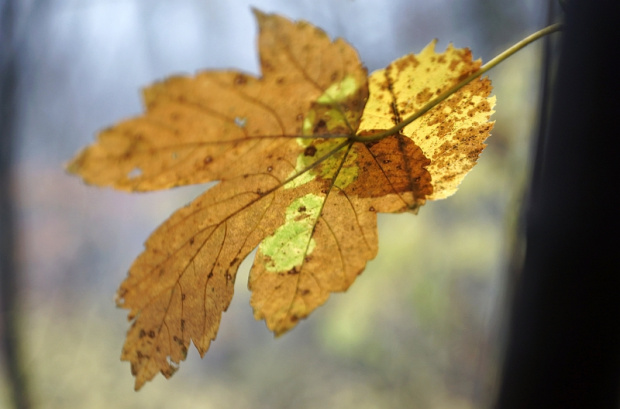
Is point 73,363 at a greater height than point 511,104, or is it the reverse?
point 73,363

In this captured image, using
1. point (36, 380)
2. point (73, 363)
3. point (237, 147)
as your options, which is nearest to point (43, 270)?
point (73, 363)

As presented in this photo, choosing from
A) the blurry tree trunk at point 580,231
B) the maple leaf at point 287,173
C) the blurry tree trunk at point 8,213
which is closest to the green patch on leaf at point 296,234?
the maple leaf at point 287,173

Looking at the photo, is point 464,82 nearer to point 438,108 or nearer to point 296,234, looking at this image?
point 438,108

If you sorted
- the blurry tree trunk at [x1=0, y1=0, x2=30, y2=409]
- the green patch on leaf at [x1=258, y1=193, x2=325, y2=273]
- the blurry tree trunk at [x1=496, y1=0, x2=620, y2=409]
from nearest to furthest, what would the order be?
the blurry tree trunk at [x1=496, y1=0, x2=620, y2=409]
the green patch on leaf at [x1=258, y1=193, x2=325, y2=273]
the blurry tree trunk at [x1=0, y1=0, x2=30, y2=409]

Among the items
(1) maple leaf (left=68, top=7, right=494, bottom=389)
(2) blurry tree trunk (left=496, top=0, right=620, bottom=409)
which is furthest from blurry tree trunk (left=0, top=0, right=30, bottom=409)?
(2) blurry tree trunk (left=496, top=0, right=620, bottom=409)

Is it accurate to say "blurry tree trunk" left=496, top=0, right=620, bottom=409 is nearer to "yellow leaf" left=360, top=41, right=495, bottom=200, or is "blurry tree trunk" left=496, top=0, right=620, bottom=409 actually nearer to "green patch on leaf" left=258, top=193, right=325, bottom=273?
"yellow leaf" left=360, top=41, right=495, bottom=200

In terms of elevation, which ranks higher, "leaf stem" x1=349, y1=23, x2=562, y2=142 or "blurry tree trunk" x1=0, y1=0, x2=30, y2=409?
"blurry tree trunk" x1=0, y1=0, x2=30, y2=409

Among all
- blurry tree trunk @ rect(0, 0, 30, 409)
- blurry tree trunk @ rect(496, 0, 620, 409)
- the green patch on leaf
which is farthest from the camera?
blurry tree trunk @ rect(0, 0, 30, 409)

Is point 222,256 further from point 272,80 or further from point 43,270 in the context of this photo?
point 43,270
